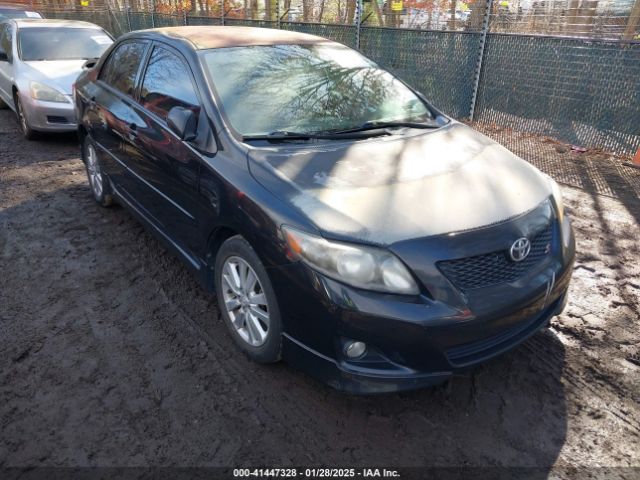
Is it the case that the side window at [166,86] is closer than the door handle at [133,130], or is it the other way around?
the side window at [166,86]

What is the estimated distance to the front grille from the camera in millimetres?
2178

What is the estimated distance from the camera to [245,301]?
2.72 metres

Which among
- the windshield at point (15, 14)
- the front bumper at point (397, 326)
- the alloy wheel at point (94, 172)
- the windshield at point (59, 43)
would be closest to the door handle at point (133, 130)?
the alloy wheel at point (94, 172)

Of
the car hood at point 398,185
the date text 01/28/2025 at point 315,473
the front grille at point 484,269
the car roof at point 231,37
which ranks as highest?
the car roof at point 231,37

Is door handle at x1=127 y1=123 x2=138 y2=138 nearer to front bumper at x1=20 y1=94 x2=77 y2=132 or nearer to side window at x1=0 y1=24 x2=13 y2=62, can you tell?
front bumper at x1=20 y1=94 x2=77 y2=132

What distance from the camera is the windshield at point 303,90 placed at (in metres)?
3.02

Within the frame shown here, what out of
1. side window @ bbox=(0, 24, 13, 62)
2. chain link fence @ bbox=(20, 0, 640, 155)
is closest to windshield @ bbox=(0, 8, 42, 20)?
side window @ bbox=(0, 24, 13, 62)

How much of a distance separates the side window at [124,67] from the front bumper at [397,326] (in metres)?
2.48

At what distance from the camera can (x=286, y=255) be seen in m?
2.29

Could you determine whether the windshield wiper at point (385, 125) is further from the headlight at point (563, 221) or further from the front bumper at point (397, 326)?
the front bumper at point (397, 326)

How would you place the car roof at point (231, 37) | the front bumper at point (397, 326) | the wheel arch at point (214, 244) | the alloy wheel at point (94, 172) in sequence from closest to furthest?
the front bumper at point (397, 326)
the wheel arch at point (214, 244)
the car roof at point (231, 37)
the alloy wheel at point (94, 172)

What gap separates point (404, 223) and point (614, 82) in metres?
5.58

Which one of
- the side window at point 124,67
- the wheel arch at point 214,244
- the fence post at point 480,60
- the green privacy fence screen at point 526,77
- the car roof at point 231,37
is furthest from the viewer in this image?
the fence post at point 480,60

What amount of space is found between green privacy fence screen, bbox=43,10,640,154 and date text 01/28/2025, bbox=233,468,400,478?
593 cm
